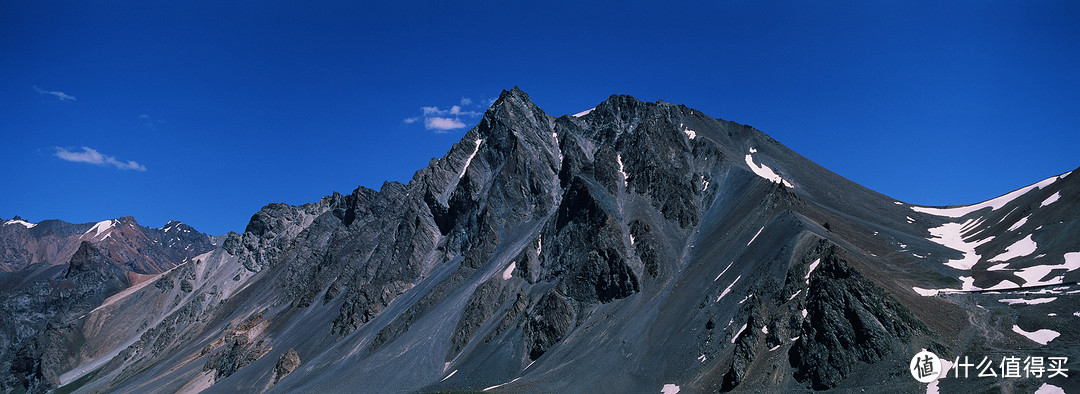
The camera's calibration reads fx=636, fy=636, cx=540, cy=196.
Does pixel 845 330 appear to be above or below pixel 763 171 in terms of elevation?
below

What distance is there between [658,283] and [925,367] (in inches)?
2061

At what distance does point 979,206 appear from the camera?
5591 inches

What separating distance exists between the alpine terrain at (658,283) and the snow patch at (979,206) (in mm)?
1227

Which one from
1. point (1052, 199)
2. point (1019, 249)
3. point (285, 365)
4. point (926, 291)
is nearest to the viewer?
point (926, 291)

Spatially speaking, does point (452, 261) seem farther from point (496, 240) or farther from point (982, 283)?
point (982, 283)

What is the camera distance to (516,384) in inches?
3593

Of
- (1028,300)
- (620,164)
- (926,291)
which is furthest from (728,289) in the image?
(620,164)

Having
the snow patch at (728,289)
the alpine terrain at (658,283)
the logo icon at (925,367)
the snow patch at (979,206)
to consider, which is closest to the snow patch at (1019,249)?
the alpine terrain at (658,283)

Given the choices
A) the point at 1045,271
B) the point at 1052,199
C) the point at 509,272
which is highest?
the point at 509,272

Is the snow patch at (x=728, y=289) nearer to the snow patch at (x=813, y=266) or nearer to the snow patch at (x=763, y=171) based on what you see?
the snow patch at (x=813, y=266)

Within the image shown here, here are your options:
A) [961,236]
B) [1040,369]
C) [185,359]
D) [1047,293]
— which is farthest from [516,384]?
[185,359]

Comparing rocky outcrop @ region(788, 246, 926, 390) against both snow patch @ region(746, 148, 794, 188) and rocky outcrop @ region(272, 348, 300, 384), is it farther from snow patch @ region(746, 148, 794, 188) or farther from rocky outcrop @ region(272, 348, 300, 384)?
rocky outcrop @ region(272, 348, 300, 384)

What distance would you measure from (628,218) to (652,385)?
5621cm

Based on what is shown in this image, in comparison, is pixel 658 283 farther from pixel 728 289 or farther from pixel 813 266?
pixel 813 266
